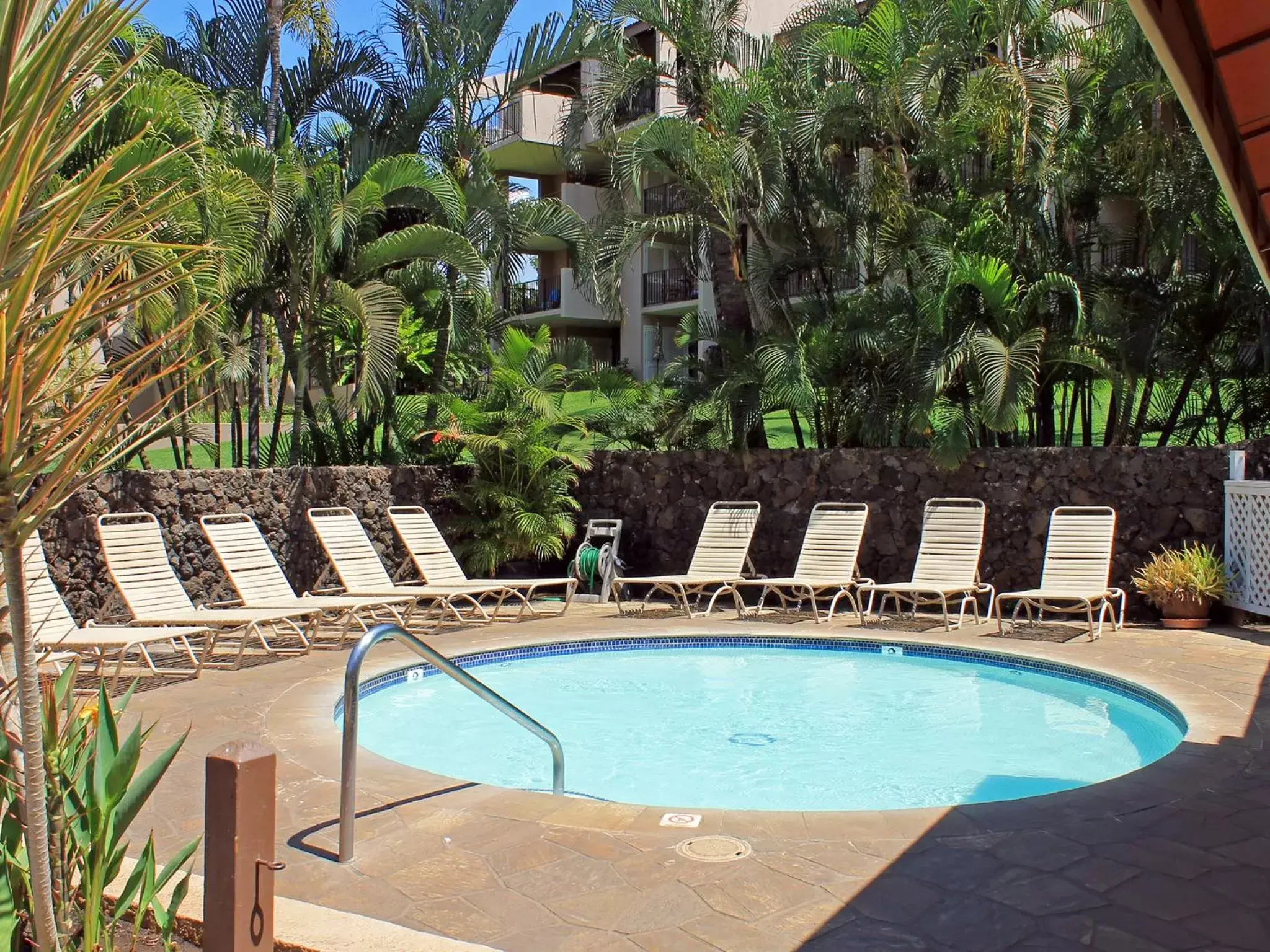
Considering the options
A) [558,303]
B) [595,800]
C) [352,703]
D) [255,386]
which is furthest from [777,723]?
[558,303]

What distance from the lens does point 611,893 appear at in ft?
12.2

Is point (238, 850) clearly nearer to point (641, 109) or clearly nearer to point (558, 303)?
point (641, 109)

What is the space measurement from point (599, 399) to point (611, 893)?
33.5 ft

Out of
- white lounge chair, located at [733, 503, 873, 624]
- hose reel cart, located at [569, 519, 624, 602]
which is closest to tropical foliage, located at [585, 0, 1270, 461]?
white lounge chair, located at [733, 503, 873, 624]

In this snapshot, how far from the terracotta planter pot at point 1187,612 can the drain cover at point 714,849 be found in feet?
23.0

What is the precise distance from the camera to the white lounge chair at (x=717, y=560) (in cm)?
1084

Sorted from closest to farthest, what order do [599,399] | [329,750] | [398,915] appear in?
[398,915]
[329,750]
[599,399]

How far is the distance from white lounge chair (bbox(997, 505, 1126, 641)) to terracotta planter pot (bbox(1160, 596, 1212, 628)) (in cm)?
41

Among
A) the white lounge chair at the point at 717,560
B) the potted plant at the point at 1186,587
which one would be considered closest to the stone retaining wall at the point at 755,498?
the potted plant at the point at 1186,587

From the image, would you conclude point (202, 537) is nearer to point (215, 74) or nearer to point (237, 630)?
point (237, 630)

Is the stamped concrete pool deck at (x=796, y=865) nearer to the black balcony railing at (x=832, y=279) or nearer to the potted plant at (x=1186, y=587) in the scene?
the potted plant at (x=1186, y=587)

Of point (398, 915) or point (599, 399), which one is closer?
point (398, 915)

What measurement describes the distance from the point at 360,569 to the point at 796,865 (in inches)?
281

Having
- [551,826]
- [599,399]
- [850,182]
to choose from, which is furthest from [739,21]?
[551,826]
